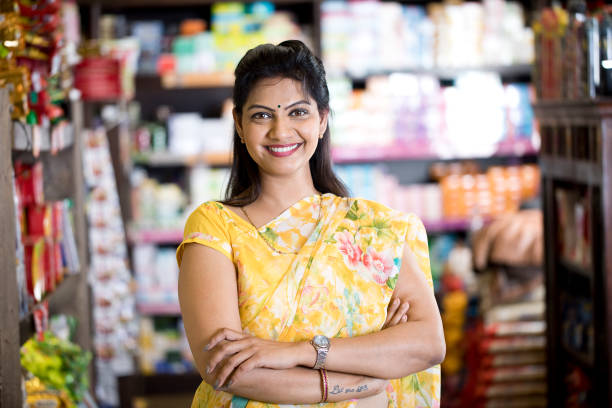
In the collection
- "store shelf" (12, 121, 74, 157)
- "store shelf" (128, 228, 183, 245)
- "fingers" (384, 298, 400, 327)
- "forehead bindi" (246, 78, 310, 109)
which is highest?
"forehead bindi" (246, 78, 310, 109)

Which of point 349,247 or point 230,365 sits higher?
point 349,247

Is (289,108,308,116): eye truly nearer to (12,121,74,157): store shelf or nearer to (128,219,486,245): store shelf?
(12,121,74,157): store shelf

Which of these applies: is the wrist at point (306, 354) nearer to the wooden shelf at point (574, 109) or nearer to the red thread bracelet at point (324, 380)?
the red thread bracelet at point (324, 380)

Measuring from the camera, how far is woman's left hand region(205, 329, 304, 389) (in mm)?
1606

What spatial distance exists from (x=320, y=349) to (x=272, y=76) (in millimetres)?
603

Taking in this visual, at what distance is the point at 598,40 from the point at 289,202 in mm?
1468

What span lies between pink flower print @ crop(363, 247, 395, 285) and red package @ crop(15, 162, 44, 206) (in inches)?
43.1

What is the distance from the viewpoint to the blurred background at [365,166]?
9.12 ft

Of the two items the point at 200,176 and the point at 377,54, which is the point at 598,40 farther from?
the point at 200,176

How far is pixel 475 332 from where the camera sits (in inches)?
169

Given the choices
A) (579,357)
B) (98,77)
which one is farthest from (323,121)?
(98,77)

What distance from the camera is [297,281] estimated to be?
1.75 m

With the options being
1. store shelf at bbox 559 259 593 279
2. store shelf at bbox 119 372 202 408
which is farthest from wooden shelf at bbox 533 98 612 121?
store shelf at bbox 119 372 202 408

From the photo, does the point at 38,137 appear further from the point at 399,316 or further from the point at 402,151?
the point at 402,151
